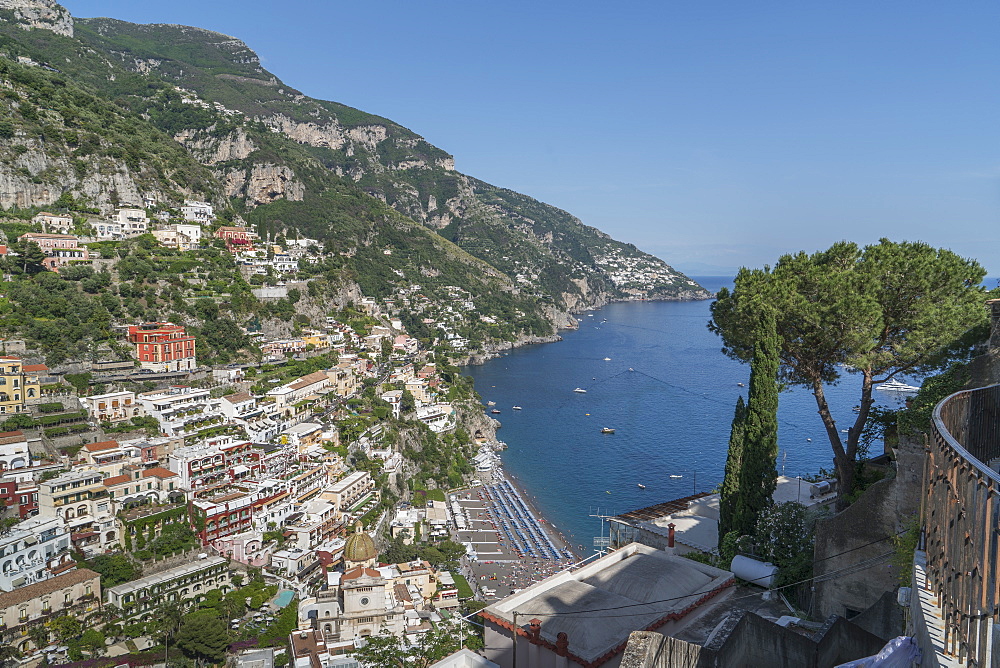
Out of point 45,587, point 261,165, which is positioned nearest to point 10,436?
point 45,587

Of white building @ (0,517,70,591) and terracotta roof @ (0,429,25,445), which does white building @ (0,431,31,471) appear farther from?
white building @ (0,517,70,591)

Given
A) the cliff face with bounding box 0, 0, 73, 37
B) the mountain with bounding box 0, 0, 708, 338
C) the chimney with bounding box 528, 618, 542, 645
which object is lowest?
the chimney with bounding box 528, 618, 542, 645

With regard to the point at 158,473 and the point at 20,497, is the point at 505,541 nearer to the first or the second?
the point at 158,473

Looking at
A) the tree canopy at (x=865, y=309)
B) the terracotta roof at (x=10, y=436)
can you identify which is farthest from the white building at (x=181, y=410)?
the tree canopy at (x=865, y=309)

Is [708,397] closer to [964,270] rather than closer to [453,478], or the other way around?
[453,478]

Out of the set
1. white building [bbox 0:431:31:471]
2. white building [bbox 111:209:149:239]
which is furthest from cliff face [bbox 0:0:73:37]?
white building [bbox 0:431:31:471]

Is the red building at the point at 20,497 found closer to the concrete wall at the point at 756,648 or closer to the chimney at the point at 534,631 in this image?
the chimney at the point at 534,631
